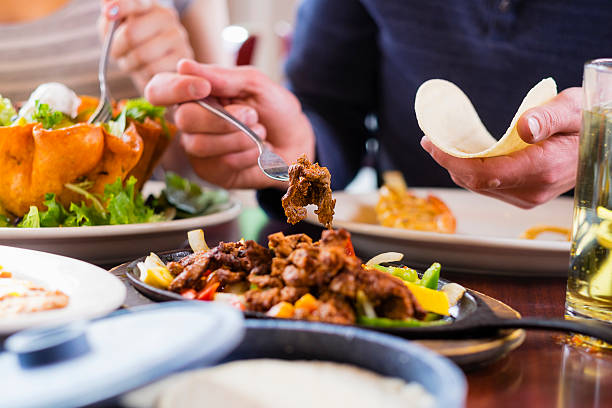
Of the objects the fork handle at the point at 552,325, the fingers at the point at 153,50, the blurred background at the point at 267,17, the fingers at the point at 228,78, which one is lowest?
the fork handle at the point at 552,325

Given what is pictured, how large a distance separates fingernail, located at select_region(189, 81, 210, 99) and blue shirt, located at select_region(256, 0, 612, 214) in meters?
0.93

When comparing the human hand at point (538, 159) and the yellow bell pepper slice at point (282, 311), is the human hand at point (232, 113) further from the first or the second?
the yellow bell pepper slice at point (282, 311)

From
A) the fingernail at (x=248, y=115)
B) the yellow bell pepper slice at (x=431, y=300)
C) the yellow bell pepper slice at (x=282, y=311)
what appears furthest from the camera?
the fingernail at (x=248, y=115)

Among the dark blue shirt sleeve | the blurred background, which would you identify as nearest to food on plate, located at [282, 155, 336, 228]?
the dark blue shirt sleeve

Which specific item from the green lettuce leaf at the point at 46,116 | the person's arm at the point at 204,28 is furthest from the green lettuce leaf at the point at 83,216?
the person's arm at the point at 204,28

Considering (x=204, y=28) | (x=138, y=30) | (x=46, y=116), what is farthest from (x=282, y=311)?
(x=204, y=28)

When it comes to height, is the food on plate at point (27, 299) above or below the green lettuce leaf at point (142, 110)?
below

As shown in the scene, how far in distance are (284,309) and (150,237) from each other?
2.63ft

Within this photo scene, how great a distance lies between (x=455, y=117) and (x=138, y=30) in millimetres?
1423

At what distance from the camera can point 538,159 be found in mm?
1556

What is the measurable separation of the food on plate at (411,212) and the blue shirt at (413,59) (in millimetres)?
699

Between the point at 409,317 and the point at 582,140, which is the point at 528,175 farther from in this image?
the point at 409,317

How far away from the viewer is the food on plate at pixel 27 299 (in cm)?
97

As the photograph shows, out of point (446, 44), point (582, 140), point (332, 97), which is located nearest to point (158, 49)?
point (332, 97)
